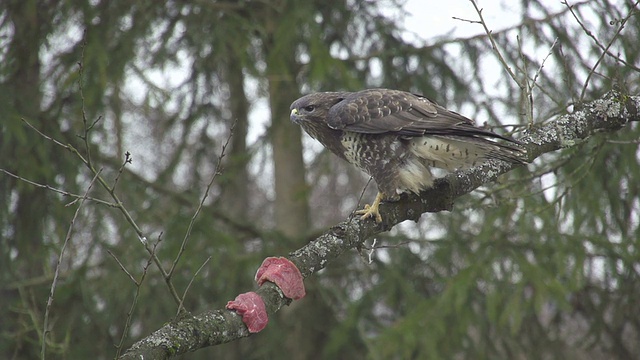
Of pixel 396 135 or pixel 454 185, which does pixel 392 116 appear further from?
pixel 454 185

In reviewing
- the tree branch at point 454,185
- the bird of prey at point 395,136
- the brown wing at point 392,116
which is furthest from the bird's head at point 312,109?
the tree branch at point 454,185

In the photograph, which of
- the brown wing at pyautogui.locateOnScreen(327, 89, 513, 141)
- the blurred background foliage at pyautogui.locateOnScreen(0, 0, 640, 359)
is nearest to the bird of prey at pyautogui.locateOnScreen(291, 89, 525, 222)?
the brown wing at pyautogui.locateOnScreen(327, 89, 513, 141)

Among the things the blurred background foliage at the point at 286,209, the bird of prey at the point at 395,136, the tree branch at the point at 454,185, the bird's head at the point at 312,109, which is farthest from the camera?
Result: the blurred background foliage at the point at 286,209

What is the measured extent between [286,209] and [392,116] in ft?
12.0

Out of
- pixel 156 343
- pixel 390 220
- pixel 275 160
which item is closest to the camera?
pixel 156 343

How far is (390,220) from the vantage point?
3.51m

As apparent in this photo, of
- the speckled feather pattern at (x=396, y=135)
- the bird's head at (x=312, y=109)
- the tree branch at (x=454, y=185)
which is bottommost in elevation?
the tree branch at (x=454, y=185)

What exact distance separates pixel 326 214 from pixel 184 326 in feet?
36.1

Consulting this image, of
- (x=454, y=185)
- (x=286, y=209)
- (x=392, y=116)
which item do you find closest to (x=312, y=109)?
(x=392, y=116)

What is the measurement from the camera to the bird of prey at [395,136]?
3730mm

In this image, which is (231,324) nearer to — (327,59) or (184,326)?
(184,326)

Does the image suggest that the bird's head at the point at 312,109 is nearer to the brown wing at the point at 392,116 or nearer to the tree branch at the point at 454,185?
the brown wing at the point at 392,116

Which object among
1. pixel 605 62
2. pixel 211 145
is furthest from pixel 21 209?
pixel 605 62

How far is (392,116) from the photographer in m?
3.95
